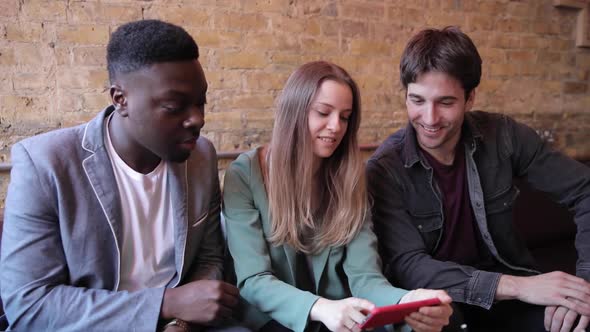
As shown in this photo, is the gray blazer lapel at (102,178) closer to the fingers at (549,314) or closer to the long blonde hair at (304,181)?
the long blonde hair at (304,181)

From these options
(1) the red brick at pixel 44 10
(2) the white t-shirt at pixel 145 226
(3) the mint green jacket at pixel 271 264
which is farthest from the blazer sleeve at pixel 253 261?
(1) the red brick at pixel 44 10

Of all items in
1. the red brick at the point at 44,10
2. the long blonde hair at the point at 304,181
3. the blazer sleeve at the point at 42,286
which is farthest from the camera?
the red brick at the point at 44,10

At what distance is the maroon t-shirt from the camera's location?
6.51 ft

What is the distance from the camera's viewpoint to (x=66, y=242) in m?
1.46

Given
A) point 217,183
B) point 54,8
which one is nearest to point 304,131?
point 217,183

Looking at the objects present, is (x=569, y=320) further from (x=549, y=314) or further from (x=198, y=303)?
(x=198, y=303)

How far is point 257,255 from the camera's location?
1.68 meters

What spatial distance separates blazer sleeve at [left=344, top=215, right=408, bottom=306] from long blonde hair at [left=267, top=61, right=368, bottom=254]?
0.04 meters

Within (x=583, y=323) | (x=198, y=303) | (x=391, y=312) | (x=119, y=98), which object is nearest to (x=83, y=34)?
(x=119, y=98)

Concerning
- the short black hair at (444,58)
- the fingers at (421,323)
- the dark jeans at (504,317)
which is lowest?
the dark jeans at (504,317)

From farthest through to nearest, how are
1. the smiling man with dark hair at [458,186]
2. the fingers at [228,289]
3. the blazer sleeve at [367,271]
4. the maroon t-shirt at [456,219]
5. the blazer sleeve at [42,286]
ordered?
the maroon t-shirt at [456,219] → the smiling man with dark hair at [458,186] → the blazer sleeve at [367,271] → the fingers at [228,289] → the blazer sleeve at [42,286]

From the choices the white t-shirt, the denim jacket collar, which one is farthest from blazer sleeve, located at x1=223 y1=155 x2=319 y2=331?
the denim jacket collar

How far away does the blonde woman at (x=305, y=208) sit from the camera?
1706 mm

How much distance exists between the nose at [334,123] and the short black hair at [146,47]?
0.50 m
